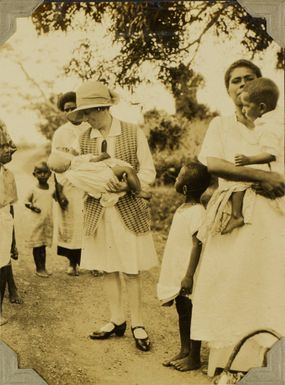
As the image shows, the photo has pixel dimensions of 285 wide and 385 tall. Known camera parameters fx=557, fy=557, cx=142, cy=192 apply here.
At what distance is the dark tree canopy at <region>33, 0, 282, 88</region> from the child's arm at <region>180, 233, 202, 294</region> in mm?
643

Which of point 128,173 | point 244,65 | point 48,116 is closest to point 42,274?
point 128,173

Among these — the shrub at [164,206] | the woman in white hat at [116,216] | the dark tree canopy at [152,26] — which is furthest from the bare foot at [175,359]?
the dark tree canopy at [152,26]

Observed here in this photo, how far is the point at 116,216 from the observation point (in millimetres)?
2168

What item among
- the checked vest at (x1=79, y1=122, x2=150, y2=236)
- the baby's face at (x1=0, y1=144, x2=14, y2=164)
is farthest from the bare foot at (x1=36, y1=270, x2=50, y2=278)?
the baby's face at (x1=0, y1=144, x2=14, y2=164)

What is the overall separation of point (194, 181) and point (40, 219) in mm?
614

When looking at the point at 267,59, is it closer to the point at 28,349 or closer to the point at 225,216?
the point at 225,216

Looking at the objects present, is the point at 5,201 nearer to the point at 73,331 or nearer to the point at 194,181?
the point at 73,331

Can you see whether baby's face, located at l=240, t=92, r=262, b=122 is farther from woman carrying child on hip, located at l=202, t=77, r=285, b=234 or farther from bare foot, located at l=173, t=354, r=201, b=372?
bare foot, located at l=173, t=354, r=201, b=372

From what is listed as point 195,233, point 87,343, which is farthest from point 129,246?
point 87,343

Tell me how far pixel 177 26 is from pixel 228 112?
0.39 meters

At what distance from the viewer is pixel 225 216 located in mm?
2141

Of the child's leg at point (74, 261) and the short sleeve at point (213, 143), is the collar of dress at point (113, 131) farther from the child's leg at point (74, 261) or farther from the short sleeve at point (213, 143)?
the child's leg at point (74, 261)

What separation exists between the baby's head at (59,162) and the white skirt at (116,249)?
23 centimetres

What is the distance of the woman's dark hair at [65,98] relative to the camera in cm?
217
